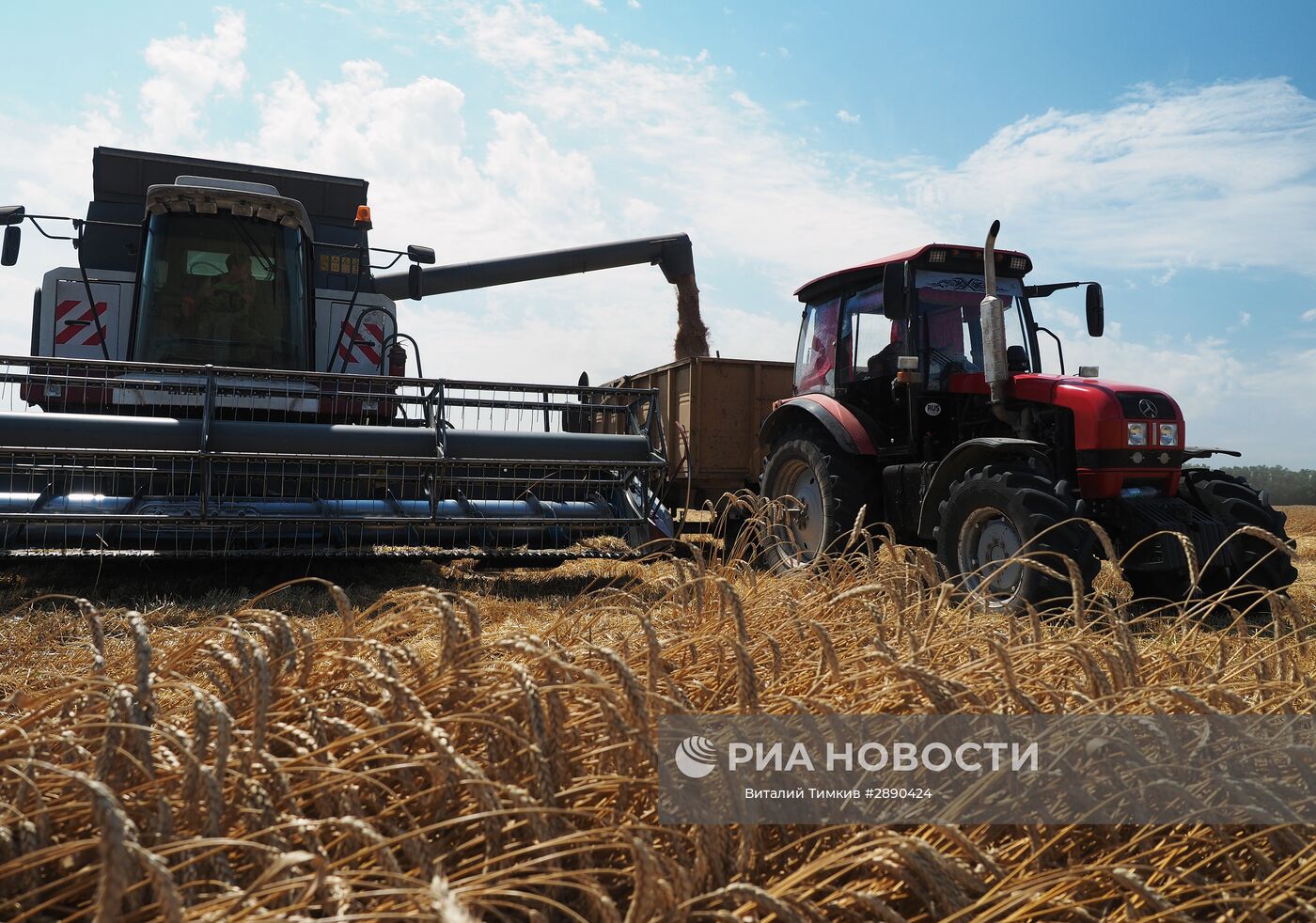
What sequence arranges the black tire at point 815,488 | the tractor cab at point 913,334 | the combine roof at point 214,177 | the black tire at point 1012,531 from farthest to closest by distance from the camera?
the combine roof at point 214,177 < the black tire at point 815,488 < the tractor cab at point 913,334 < the black tire at point 1012,531

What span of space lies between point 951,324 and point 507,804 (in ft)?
16.3

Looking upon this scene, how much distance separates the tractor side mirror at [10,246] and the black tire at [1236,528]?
7.04 m

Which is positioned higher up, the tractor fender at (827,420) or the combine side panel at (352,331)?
the combine side panel at (352,331)

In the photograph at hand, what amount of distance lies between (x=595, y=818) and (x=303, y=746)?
615 millimetres

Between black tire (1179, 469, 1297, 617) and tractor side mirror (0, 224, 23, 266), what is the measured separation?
7039 mm

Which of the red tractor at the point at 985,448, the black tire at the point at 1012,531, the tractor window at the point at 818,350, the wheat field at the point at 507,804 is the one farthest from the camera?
the tractor window at the point at 818,350

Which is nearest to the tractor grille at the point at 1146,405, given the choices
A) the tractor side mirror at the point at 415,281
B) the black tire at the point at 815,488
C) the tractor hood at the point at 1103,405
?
the tractor hood at the point at 1103,405

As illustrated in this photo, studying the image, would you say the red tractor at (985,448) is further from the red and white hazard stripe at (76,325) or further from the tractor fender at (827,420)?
the red and white hazard stripe at (76,325)

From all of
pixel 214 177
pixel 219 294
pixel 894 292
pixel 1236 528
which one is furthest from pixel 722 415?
pixel 214 177

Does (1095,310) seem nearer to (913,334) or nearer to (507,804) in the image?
(913,334)

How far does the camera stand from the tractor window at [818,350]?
656 centimetres

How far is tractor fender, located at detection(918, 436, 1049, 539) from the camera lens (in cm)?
471

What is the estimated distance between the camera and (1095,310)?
5773 millimetres

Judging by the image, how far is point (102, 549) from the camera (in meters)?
4.98
